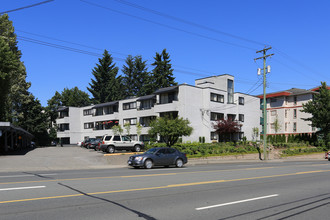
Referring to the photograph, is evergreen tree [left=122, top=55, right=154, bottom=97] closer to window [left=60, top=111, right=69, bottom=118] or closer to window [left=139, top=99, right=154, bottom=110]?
window [left=60, top=111, right=69, bottom=118]

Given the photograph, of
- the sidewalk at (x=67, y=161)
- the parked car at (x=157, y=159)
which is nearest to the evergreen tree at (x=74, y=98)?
the sidewalk at (x=67, y=161)

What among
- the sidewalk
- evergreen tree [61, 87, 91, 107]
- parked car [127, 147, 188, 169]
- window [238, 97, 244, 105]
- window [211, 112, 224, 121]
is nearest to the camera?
parked car [127, 147, 188, 169]

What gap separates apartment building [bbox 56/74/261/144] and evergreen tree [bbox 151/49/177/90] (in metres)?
18.0

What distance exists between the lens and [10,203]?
7.93 meters

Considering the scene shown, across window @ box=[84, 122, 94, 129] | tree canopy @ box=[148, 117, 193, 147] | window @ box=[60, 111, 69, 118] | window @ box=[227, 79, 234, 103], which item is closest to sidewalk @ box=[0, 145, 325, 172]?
tree canopy @ box=[148, 117, 193, 147]

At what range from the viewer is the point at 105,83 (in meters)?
84.2

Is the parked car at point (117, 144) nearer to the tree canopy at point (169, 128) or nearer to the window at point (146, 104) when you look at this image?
the tree canopy at point (169, 128)

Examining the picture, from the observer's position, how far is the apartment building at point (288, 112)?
67.1 meters

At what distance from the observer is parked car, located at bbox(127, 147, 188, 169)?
20.9 m

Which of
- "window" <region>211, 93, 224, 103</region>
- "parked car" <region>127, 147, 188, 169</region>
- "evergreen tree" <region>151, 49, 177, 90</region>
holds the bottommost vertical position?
"parked car" <region>127, 147, 188, 169</region>

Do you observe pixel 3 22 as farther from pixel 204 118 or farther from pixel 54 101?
pixel 54 101

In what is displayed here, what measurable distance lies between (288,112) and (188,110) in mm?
33549

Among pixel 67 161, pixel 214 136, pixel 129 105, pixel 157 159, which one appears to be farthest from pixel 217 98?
pixel 157 159

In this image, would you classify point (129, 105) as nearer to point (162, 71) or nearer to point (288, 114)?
Result: point (162, 71)
